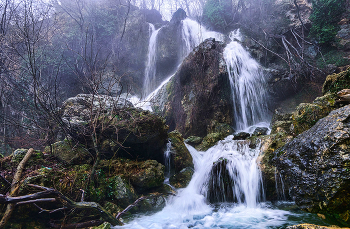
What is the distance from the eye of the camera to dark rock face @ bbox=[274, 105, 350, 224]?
98.8 inches

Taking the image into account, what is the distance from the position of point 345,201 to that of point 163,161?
207 inches

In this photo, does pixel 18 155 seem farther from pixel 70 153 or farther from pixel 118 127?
pixel 118 127

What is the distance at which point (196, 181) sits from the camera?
243 inches

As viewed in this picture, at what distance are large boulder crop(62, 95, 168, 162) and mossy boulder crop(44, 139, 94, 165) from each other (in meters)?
0.28

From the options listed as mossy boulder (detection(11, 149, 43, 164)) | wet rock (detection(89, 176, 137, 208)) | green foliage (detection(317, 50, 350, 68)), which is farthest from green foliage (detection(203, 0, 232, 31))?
mossy boulder (detection(11, 149, 43, 164))

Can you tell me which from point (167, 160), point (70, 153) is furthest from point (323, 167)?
point (70, 153)

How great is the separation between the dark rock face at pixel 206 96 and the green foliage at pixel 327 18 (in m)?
6.96

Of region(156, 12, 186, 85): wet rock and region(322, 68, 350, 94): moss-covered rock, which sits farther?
region(156, 12, 186, 85): wet rock

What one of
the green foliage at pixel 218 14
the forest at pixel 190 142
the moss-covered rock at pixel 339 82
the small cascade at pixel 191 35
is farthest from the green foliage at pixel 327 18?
the moss-covered rock at pixel 339 82

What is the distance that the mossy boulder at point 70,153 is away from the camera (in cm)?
491

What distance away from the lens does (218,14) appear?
18531 millimetres

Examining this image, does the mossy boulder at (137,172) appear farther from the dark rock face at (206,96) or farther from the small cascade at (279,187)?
the dark rock face at (206,96)

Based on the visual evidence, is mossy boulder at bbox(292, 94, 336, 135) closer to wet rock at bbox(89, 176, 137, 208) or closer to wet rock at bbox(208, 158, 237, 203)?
wet rock at bbox(208, 158, 237, 203)

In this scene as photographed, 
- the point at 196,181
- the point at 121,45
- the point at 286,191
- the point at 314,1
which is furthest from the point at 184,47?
the point at 286,191
